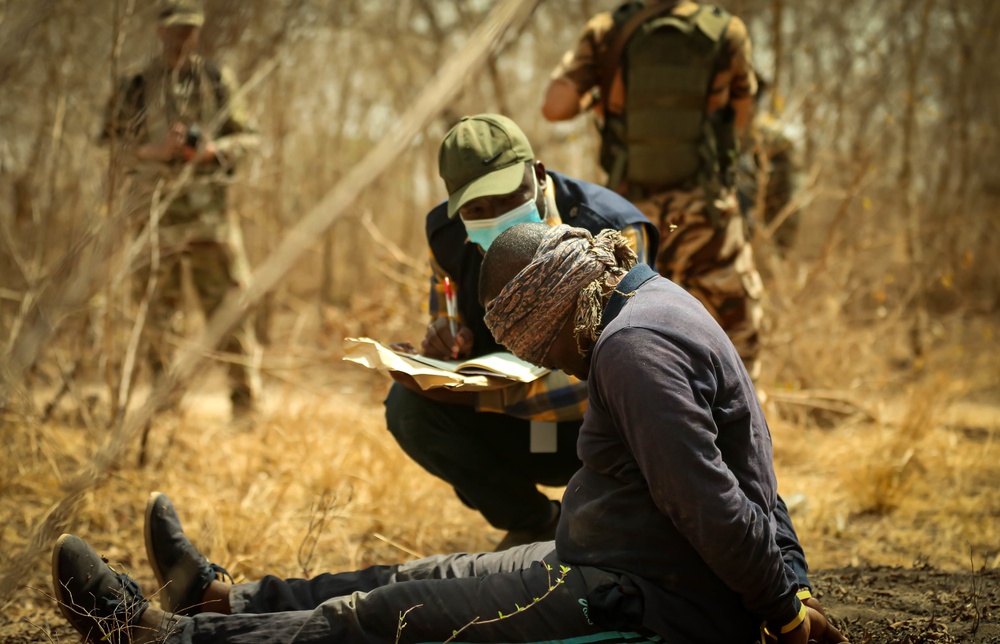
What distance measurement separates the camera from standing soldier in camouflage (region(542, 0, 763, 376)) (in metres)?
3.53

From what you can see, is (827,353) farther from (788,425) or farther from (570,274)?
(570,274)

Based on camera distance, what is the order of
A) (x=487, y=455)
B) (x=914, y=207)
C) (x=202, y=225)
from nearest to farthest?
(x=487, y=455)
(x=202, y=225)
(x=914, y=207)

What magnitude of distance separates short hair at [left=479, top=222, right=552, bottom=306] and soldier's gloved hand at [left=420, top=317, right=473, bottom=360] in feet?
2.58

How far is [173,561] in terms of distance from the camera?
2.23 meters

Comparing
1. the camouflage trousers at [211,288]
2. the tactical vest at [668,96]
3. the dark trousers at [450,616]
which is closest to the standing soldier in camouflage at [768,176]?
the tactical vest at [668,96]

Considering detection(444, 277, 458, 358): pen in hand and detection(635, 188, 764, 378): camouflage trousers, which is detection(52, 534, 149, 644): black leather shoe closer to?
detection(444, 277, 458, 358): pen in hand

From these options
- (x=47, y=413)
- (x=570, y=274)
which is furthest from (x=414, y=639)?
(x=47, y=413)

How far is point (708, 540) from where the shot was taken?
63.6 inches

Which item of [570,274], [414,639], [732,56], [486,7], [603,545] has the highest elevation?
[486,7]

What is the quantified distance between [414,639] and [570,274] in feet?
2.58

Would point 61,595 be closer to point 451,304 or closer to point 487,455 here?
point 487,455

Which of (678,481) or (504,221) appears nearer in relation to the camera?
(678,481)

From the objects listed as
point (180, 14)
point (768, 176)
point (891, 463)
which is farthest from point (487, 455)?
point (768, 176)

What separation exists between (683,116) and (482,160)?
1.36 m
